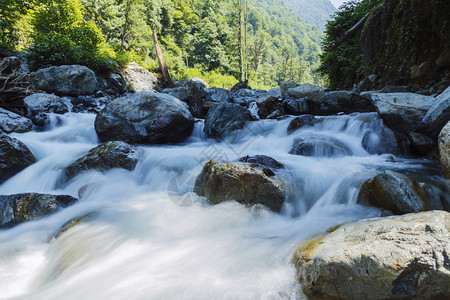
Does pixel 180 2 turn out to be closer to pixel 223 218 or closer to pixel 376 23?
pixel 376 23

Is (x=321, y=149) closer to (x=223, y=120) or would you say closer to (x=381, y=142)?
(x=381, y=142)

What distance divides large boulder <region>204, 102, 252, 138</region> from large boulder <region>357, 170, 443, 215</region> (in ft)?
14.2

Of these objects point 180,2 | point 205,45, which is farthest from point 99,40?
point 180,2

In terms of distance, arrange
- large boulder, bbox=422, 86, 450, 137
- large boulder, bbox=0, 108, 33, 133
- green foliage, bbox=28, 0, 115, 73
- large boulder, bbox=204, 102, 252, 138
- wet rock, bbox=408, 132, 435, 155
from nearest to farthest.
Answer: large boulder, bbox=422, 86, 450, 137 → wet rock, bbox=408, 132, 435, 155 → large boulder, bbox=0, 108, 33, 133 → large boulder, bbox=204, 102, 252, 138 → green foliage, bbox=28, 0, 115, 73

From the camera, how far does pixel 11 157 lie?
155 inches

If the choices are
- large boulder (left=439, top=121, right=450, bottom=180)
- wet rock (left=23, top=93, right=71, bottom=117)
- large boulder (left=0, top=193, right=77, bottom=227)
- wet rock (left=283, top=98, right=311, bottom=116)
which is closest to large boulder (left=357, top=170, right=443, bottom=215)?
large boulder (left=439, top=121, right=450, bottom=180)

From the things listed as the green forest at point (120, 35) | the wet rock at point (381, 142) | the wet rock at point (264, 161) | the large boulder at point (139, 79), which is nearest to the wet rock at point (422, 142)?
A: the wet rock at point (381, 142)

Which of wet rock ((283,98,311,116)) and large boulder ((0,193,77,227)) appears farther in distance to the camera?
wet rock ((283,98,311,116))

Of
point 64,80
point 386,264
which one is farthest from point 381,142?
point 64,80

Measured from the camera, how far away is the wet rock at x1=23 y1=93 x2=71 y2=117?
6.83 metres

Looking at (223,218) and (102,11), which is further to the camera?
(102,11)

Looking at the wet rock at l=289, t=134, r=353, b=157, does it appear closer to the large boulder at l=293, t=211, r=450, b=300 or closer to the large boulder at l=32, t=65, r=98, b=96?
the large boulder at l=293, t=211, r=450, b=300

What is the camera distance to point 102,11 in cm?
1983

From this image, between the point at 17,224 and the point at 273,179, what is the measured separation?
3257 mm
